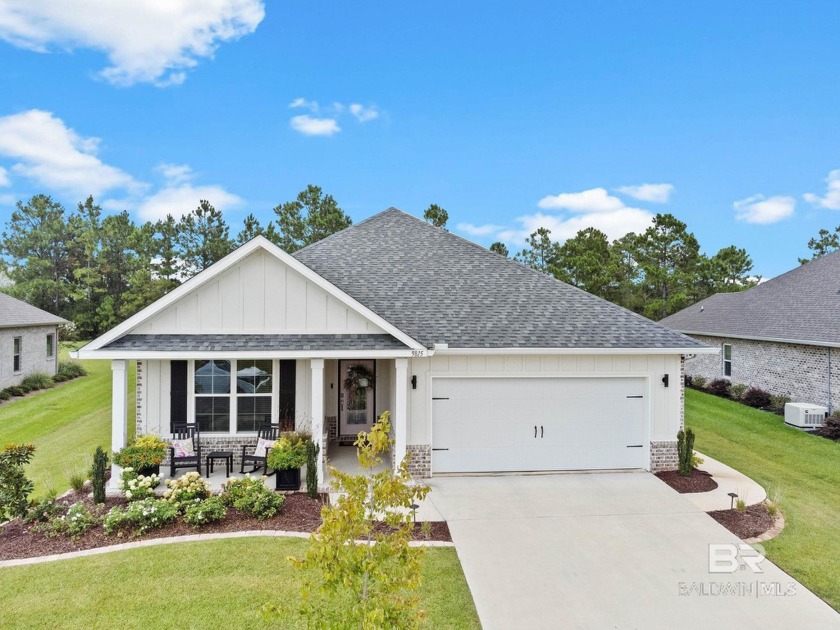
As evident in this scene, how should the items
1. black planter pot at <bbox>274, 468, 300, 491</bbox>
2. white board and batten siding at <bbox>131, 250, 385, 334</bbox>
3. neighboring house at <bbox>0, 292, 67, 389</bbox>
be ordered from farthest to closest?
1. neighboring house at <bbox>0, 292, 67, 389</bbox>
2. white board and batten siding at <bbox>131, 250, 385, 334</bbox>
3. black planter pot at <bbox>274, 468, 300, 491</bbox>

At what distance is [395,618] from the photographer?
3221mm

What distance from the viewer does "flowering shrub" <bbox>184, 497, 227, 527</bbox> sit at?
7502 mm

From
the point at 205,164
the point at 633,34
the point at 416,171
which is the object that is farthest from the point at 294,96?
the point at 633,34

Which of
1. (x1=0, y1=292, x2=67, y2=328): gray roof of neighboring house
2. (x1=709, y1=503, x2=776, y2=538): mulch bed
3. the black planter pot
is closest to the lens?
(x1=709, y1=503, x2=776, y2=538): mulch bed

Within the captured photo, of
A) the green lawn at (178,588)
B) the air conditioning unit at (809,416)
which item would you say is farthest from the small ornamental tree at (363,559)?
the air conditioning unit at (809,416)

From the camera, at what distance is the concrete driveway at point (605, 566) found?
543cm

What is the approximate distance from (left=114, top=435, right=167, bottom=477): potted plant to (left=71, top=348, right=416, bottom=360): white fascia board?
1704 millimetres

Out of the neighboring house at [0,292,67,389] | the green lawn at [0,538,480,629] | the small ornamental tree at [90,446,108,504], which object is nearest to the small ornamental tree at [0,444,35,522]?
the small ornamental tree at [90,446,108,504]

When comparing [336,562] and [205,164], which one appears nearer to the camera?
[336,562]

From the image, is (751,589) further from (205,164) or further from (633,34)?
(205,164)

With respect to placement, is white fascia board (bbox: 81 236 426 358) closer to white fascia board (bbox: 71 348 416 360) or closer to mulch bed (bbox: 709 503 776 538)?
white fascia board (bbox: 71 348 416 360)

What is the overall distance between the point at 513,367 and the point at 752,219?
4744 cm

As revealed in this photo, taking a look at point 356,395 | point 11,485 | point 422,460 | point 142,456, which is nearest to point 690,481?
point 422,460

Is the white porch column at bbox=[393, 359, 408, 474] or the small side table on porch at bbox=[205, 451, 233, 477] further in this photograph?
the small side table on porch at bbox=[205, 451, 233, 477]
